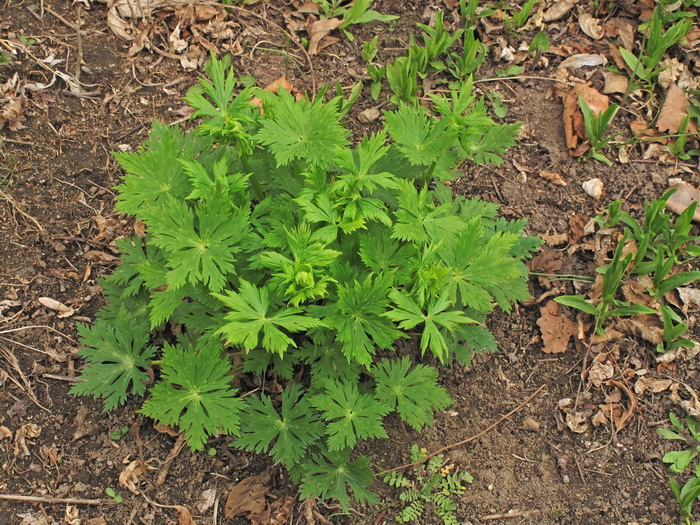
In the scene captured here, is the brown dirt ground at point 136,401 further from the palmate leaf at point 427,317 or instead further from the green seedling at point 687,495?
the palmate leaf at point 427,317

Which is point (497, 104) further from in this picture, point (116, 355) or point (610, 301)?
point (116, 355)

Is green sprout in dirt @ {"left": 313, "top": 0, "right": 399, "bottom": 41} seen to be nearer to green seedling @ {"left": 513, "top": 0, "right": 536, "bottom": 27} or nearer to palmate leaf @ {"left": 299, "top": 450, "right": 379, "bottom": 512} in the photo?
green seedling @ {"left": 513, "top": 0, "right": 536, "bottom": 27}

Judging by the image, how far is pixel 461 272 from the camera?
2.48 metres

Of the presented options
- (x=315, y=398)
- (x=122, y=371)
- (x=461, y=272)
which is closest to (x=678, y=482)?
(x=461, y=272)

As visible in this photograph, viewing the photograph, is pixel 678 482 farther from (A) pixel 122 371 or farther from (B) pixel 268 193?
(A) pixel 122 371

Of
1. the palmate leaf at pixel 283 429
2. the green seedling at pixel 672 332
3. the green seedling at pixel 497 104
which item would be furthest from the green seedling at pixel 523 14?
the palmate leaf at pixel 283 429

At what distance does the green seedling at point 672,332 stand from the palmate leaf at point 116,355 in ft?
8.03

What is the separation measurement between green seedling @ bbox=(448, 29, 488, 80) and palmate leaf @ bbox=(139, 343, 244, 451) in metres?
2.39

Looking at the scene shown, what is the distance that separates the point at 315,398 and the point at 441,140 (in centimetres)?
117

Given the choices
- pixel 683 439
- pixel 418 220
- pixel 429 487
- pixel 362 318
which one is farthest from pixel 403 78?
pixel 683 439

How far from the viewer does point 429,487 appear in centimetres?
277

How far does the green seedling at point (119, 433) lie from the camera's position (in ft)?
9.20

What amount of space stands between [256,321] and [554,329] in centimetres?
171

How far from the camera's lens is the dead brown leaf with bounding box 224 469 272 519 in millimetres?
2668
